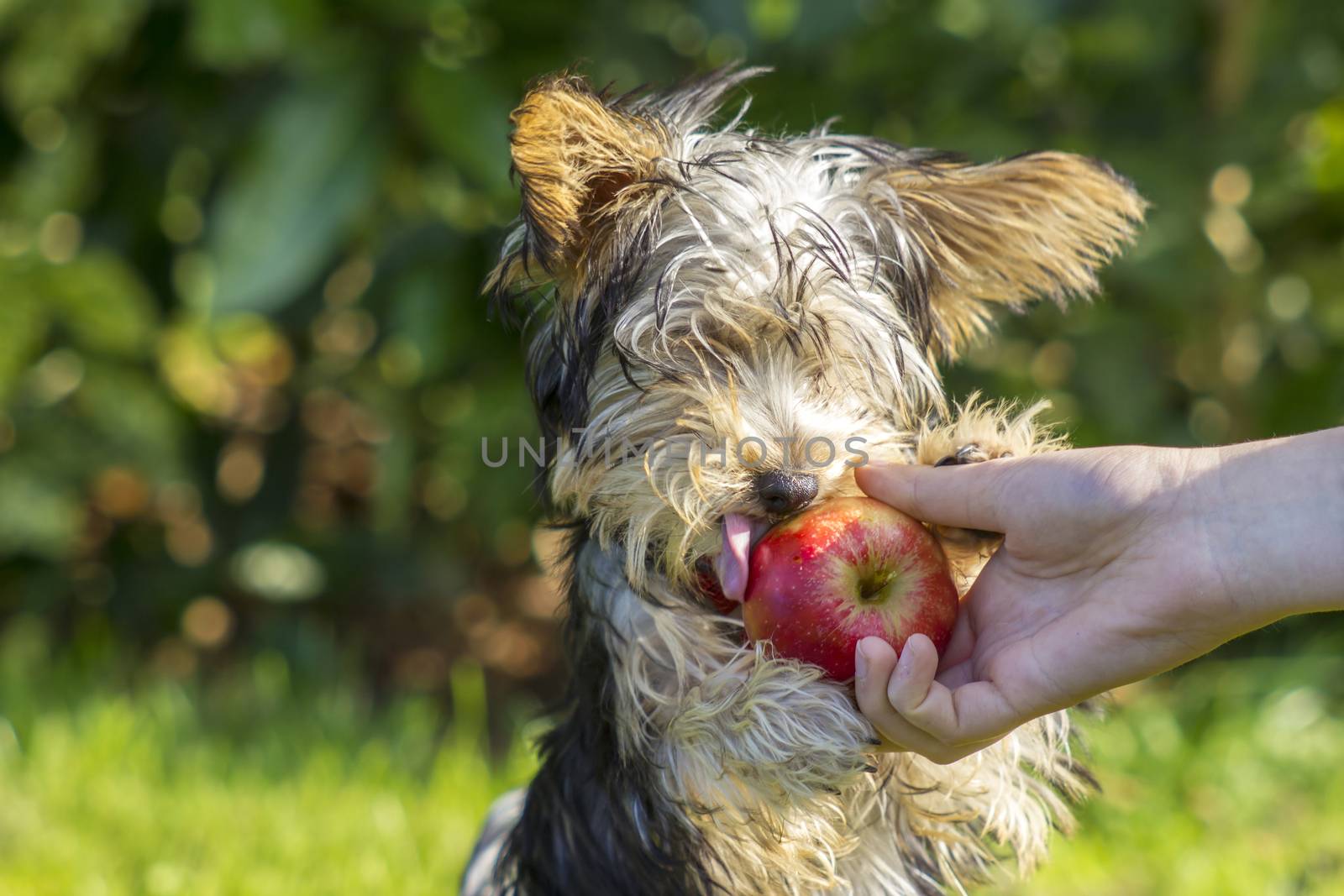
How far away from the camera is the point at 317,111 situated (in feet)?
13.3

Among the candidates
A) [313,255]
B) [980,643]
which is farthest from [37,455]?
[980,643]

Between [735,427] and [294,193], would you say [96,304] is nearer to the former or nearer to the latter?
[294,193]

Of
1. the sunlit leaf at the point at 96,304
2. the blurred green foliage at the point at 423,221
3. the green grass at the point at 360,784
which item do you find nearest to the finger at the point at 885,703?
the green grass at the point at 360,784

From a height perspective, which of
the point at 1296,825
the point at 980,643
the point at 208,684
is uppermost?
the point at 980,643

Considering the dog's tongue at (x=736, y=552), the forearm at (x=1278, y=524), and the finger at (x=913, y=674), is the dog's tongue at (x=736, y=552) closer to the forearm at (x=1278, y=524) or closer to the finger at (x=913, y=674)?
the finger at (x=913, y=674)

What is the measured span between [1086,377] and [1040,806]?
2223 mm

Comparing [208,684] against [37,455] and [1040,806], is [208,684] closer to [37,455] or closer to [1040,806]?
[37,455]

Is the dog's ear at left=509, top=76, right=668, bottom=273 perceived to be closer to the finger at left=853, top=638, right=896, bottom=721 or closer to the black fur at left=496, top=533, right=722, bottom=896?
the black fur at left=496, top=533, right=722, bottom=896

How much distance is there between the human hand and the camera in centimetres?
192

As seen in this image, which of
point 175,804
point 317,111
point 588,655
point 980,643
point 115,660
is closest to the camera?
point 980,643

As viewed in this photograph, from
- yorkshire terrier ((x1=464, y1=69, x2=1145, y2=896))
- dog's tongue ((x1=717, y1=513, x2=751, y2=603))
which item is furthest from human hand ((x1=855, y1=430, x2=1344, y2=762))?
dog's tongue ((x1=717, y1=513, x2=751, y2=603))

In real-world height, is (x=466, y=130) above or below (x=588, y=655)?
above

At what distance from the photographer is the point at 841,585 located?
2023 millimetres

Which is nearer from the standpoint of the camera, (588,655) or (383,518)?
(588,655)
